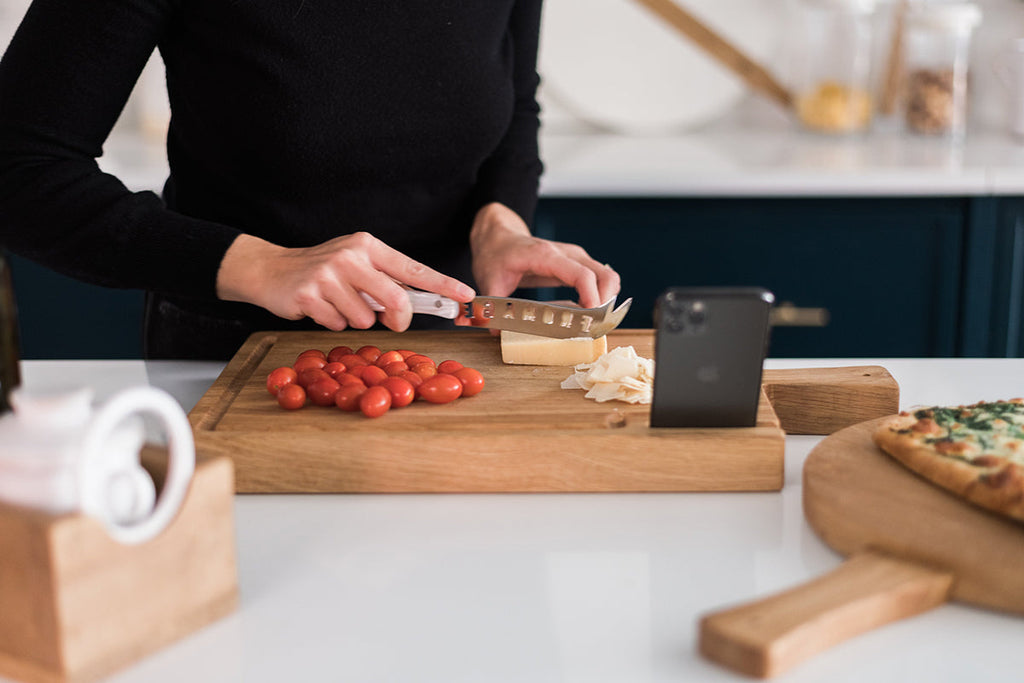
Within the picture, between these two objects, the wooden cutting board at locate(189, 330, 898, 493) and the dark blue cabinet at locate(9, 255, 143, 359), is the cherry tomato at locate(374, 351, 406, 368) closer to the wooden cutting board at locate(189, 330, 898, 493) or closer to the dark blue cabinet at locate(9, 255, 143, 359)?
the wooden cutting board at locate(189, 330, 898, 493)

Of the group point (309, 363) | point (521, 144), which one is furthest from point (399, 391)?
point (521, 144)

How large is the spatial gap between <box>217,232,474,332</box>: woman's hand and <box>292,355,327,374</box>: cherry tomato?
0.13 ft

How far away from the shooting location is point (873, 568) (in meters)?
0.82

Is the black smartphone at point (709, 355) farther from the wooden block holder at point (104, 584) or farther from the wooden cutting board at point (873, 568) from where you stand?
the wooden block holder at point (104, 584)

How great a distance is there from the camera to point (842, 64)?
2695 mm

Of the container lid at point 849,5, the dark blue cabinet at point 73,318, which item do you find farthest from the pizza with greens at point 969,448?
the container lid at point 849,5

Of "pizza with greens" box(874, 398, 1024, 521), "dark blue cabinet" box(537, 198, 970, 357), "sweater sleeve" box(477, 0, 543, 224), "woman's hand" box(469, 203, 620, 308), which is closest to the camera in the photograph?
"pizza with greens" box(874, 398, 1024, 521)

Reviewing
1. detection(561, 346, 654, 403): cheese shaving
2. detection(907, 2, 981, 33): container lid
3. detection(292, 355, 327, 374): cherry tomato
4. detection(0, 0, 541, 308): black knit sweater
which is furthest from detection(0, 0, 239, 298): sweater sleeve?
detection(907, 2, 981, 33): container lid

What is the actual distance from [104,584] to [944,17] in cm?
245

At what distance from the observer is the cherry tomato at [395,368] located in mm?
1146

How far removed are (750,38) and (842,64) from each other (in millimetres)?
232

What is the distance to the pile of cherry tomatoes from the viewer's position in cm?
108

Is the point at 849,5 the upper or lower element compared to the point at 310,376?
upper

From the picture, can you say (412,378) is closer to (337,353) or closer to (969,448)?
(337,353)
